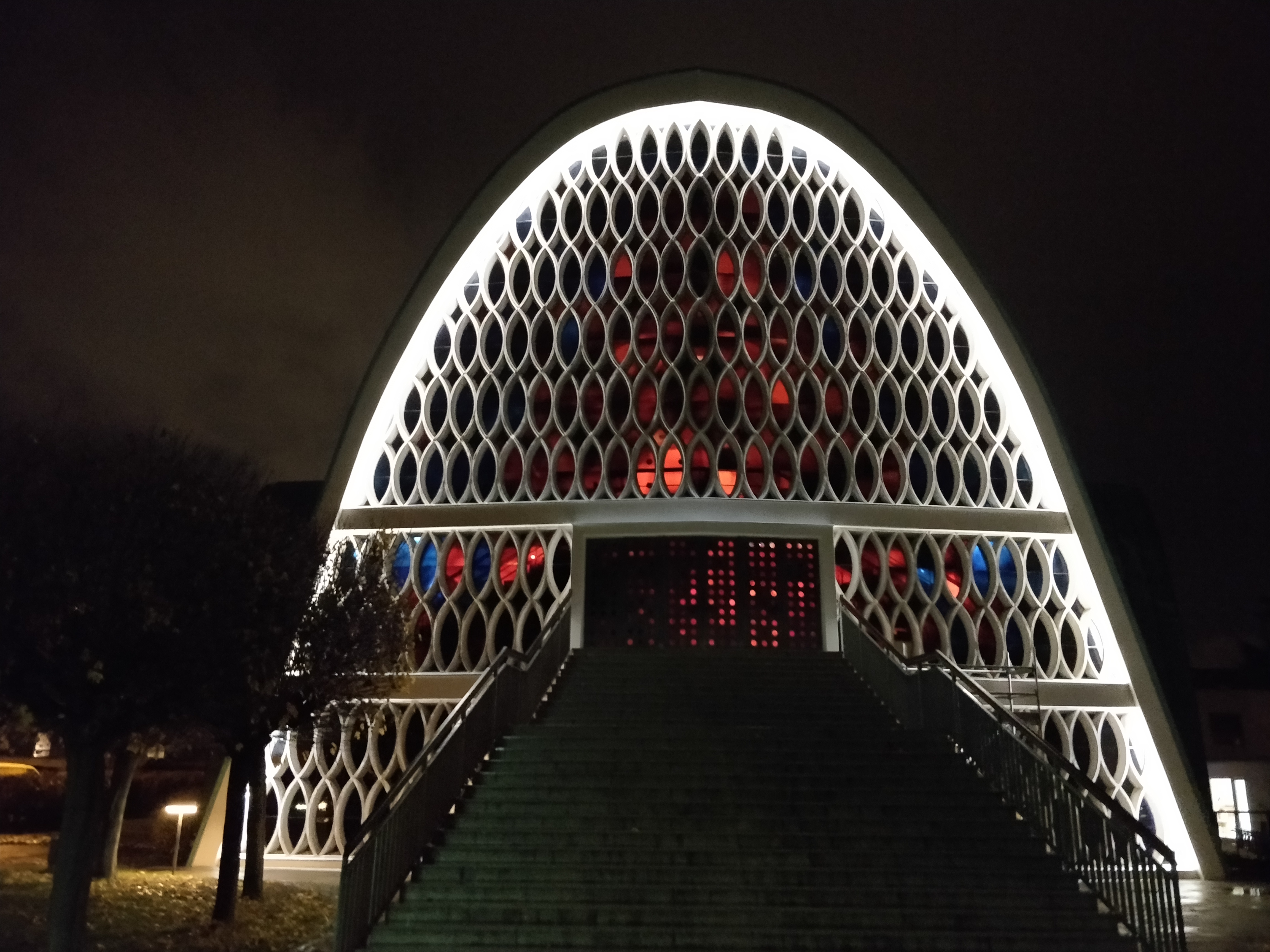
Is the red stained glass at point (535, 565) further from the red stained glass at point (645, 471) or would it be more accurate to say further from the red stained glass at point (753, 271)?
the red stained glass at point (753, 271)

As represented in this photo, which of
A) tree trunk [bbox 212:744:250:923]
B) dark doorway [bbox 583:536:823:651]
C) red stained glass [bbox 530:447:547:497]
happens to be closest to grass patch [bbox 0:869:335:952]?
tree trunk [bbox 212:744:250:923]

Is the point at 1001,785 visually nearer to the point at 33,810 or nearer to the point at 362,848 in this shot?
the point at 362,848

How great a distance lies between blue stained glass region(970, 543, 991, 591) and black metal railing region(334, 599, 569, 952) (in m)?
10.5

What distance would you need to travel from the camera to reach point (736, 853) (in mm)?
10445

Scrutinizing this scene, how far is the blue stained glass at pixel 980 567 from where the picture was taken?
804 inches

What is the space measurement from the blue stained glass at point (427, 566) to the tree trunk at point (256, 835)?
6.40 meters

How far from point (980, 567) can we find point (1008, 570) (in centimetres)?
64

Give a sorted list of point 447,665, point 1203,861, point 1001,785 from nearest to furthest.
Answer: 1. point 1001,785
2. point 1203,861
3. point 447,665

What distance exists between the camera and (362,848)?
30.7ft

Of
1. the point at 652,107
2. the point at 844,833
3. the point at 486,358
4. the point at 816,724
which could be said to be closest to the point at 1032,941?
the point at 844,833

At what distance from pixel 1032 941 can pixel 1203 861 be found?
11934mm

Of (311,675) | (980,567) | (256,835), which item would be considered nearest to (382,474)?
(311,675)

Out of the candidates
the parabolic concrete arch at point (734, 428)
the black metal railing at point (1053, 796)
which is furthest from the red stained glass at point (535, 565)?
the black metal railing at point (1053, 796)

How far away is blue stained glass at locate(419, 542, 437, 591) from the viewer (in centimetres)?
2048
